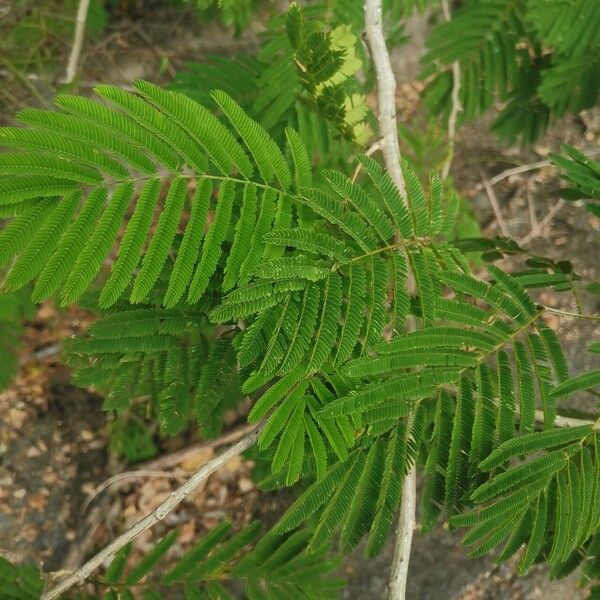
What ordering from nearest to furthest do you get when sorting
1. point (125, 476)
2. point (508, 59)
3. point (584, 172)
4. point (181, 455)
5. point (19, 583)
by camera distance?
point (584, 172)
point (19, 583)
point (508, 59)
point (125, 476)
point (181, 455)

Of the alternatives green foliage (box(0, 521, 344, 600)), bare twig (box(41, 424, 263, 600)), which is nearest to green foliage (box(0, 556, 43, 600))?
green foliage (box(0, 521, 344, 600))

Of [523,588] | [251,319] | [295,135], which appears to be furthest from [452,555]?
[295,135]

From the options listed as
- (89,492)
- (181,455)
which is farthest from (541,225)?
(89,492)

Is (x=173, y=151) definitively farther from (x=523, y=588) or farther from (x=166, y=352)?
(x=523, y=588)

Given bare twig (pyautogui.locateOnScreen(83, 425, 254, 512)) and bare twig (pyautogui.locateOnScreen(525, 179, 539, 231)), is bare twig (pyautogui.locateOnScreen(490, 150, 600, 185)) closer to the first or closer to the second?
bare twig (pyautogui.locateOnScreen(525, 179, 539, 231))

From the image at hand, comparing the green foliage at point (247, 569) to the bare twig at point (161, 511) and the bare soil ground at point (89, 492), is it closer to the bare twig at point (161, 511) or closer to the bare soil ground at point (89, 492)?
the bare twig at point (161, 511)

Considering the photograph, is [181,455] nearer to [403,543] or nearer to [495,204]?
[403,543]

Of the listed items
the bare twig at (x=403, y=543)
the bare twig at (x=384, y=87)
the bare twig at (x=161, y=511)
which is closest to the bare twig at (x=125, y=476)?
the bare twig at (x=161, y=511)
